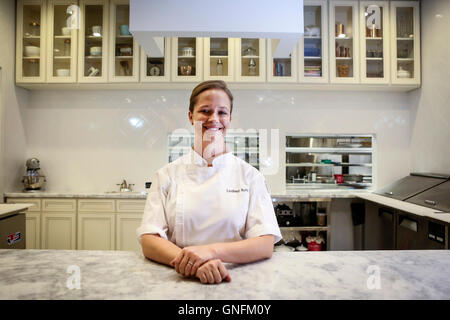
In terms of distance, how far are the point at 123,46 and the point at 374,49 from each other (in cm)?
293

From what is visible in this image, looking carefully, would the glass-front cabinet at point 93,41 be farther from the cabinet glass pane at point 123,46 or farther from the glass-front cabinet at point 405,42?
the glass-front cabinet at point 405,42

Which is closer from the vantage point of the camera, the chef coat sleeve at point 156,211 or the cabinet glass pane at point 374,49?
the chef coat sleeve at point 156,211

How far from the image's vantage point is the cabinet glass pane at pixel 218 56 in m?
3.13

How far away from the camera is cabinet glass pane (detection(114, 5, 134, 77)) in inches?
125

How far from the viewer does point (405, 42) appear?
10.5ft

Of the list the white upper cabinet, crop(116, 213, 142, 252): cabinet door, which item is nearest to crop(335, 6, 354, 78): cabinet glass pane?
the white upper cabinet

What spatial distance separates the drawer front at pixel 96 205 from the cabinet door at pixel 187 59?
1.57 meters

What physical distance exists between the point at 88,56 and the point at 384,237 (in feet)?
13.6

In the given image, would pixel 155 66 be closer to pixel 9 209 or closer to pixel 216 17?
pixel 216 17

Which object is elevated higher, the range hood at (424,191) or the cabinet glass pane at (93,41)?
the cabinet glass pane at (93,41)

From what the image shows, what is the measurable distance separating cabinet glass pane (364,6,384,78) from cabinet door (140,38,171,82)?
2309mm

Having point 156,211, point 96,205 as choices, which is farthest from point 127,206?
point 156,211

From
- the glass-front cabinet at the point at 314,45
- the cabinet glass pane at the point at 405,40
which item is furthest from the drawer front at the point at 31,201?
the cabinet glass pane at the point at 405,40

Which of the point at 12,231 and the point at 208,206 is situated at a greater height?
the point at 208,206
